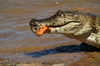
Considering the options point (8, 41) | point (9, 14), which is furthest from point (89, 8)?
point (8, 41)

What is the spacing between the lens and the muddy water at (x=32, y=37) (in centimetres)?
480

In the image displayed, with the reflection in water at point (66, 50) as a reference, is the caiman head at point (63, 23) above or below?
above

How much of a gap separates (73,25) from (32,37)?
2877 mm

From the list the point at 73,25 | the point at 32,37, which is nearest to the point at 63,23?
the point at 73,25

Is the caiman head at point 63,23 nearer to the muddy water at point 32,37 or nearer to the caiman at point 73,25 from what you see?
the caiman at point 73,25

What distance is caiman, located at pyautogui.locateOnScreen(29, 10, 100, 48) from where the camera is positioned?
4.20 metres

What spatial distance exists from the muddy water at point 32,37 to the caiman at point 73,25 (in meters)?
0.49

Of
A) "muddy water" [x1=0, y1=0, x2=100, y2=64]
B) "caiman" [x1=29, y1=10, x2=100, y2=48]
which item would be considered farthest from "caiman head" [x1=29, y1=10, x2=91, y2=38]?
"muddy water" [x1=0, y1=0, x2=100, y2=64]

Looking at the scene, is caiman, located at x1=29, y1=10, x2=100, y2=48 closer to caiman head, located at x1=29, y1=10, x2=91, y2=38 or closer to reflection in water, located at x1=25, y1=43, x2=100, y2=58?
caiman head, located at x1=29, y1=10, x2=91, y2=38

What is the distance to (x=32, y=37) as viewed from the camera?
6957 millimetres

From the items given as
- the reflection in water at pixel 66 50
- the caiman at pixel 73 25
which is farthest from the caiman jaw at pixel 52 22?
the reflection in water at pixel 66 50

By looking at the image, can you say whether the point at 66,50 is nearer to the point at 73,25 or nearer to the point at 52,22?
the point at 73,25

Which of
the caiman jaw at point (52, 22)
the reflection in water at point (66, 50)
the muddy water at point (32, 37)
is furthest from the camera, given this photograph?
the reflection in water at point (66, 50)

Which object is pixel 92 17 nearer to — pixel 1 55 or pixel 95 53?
pixel 95 53
